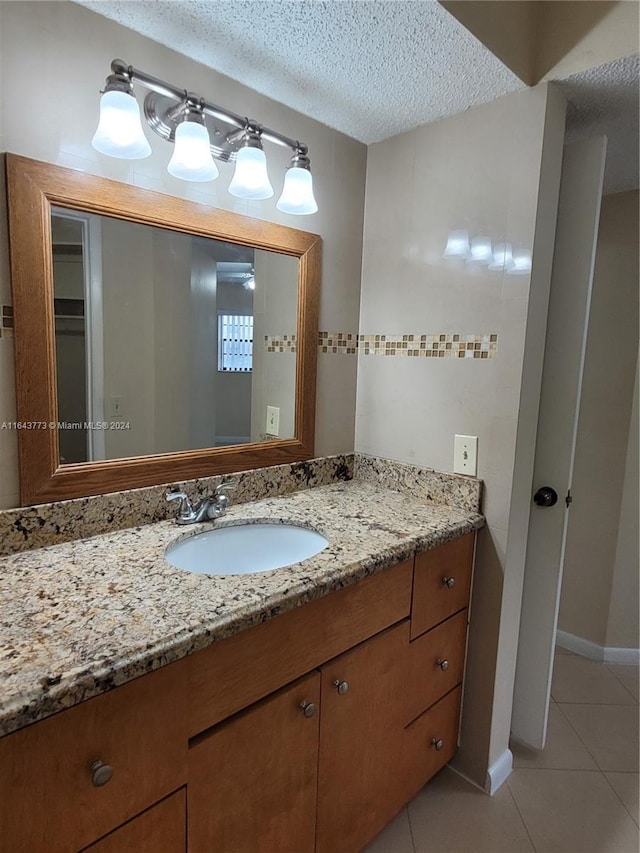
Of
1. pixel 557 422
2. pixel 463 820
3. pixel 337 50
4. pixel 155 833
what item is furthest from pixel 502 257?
pixel 463 820

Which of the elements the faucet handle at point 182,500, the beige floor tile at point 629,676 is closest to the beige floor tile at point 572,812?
the beige floor tile at point 629,676

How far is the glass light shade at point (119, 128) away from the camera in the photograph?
102cm

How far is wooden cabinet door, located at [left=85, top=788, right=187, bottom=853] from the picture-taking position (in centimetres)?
73

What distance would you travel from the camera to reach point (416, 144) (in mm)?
1564

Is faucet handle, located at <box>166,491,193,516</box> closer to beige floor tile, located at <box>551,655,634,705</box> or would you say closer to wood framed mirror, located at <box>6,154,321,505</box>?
wood framed mirror, located at <box>6,154,321,505</box>

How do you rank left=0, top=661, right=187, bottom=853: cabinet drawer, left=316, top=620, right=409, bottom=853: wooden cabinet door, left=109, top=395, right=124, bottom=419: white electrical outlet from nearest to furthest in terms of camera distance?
left=0, top=661, right=187, bottom=853: cabinet drawer
left=316, top=620, right=409, bottom=853: wooden cabinet door
left=109, top=395, right=124, bottom=419: white electrical outlet

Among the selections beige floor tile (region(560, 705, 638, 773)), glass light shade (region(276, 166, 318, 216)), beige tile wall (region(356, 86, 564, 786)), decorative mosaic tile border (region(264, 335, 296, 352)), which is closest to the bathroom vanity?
beige tile wall (region(356, 86, 564, 786))

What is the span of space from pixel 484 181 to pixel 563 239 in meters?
0.31

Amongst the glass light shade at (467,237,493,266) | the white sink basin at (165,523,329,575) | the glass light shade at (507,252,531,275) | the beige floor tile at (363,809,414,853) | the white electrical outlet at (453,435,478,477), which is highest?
the glass light shade at (467,237,493,266)

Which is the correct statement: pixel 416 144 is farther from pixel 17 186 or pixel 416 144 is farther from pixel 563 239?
pixel 17 186

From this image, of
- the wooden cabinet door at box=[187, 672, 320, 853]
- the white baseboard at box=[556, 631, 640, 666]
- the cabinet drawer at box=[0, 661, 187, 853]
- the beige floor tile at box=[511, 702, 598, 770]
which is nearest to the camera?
the cabinet drawer at box=[0, 661, 187, 853]

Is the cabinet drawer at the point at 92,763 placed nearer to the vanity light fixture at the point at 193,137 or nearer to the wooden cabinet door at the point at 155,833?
the wooden cabinet door at the point at 155,833

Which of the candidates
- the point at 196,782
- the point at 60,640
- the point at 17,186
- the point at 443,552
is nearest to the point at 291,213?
the point at 17,186

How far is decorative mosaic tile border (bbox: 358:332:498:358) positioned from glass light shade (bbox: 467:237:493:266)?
22cm
